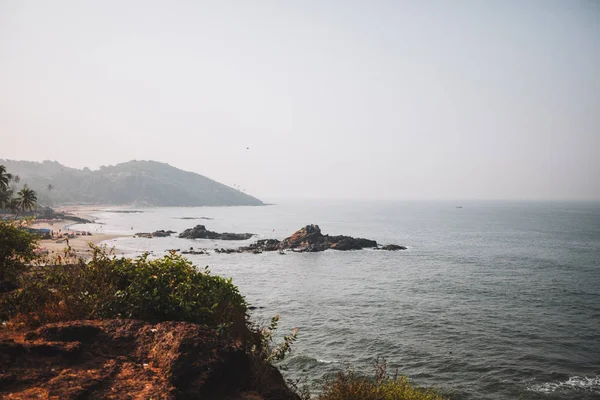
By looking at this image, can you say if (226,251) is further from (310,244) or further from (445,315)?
(445,315)

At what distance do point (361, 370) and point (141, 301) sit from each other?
18.8 m

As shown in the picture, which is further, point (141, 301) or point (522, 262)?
point (522, 262)

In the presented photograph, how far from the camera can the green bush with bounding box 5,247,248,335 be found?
819 centimetres

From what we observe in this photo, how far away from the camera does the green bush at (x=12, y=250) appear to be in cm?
1191

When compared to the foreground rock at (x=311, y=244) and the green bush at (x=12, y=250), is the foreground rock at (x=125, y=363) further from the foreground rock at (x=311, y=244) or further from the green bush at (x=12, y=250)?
the foreground rock at (x=311, y=244)

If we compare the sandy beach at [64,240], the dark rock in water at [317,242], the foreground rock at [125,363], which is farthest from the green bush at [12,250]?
the dark rock in water at [317,242]

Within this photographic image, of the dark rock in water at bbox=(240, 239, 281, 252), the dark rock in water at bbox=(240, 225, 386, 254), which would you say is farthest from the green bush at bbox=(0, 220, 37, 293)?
the dark rock in water at bbox=(240, 239, 281, 252)

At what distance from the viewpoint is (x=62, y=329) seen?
6.90 meters

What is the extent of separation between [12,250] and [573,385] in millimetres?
30449

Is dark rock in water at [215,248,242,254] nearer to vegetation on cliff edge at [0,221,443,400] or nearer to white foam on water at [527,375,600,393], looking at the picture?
white foam on water at [527,375,600,393]

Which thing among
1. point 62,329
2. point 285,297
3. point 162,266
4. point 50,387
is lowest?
point 285,297

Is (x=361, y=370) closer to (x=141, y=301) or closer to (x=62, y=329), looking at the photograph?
(x=141, y=301)

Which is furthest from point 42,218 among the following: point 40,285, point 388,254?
point 40,285

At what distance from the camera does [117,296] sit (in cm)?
837
